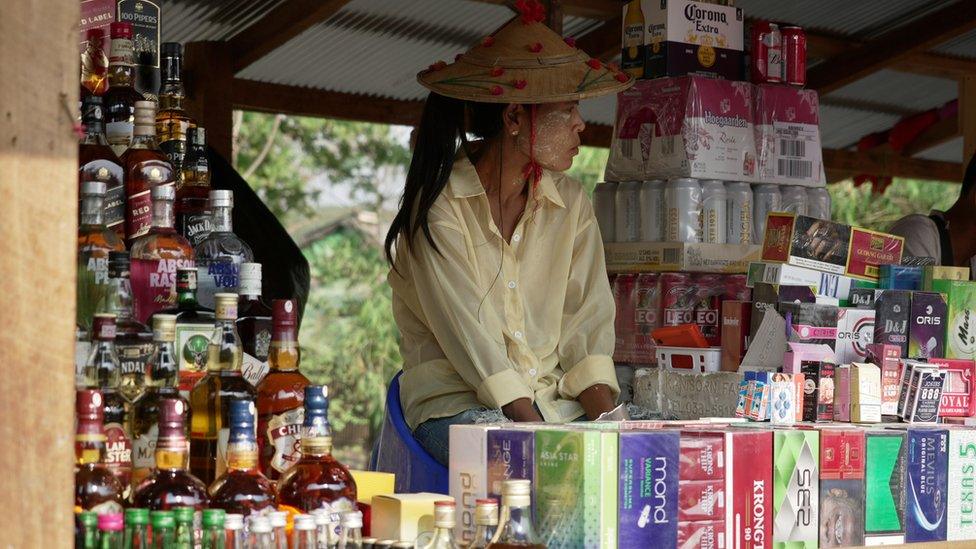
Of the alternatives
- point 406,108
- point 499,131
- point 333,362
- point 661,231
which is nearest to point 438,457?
point 499,131

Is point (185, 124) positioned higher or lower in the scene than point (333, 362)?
higher

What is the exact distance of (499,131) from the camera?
3816 millimetres

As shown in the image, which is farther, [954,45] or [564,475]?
[954,45]

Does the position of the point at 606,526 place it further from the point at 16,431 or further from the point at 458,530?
the point at 16,431

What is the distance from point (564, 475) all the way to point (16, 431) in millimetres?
871

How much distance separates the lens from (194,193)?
8.81ft

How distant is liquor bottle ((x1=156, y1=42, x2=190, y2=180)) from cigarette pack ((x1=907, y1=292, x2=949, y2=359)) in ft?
6.35

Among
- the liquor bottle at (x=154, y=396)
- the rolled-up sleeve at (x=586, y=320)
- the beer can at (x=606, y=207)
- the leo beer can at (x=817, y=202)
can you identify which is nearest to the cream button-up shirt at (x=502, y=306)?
the rolled-up sleeve at (x=586, y=320)

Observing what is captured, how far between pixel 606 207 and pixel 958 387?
153cm

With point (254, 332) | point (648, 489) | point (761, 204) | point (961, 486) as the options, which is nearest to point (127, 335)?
point (254, 332)

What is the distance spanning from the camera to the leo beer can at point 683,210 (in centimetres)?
427

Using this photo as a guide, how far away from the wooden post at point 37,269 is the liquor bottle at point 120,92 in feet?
2.10

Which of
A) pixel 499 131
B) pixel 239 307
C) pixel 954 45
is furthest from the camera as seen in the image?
pixel 954 45

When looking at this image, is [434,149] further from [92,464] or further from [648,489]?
[92,464]
